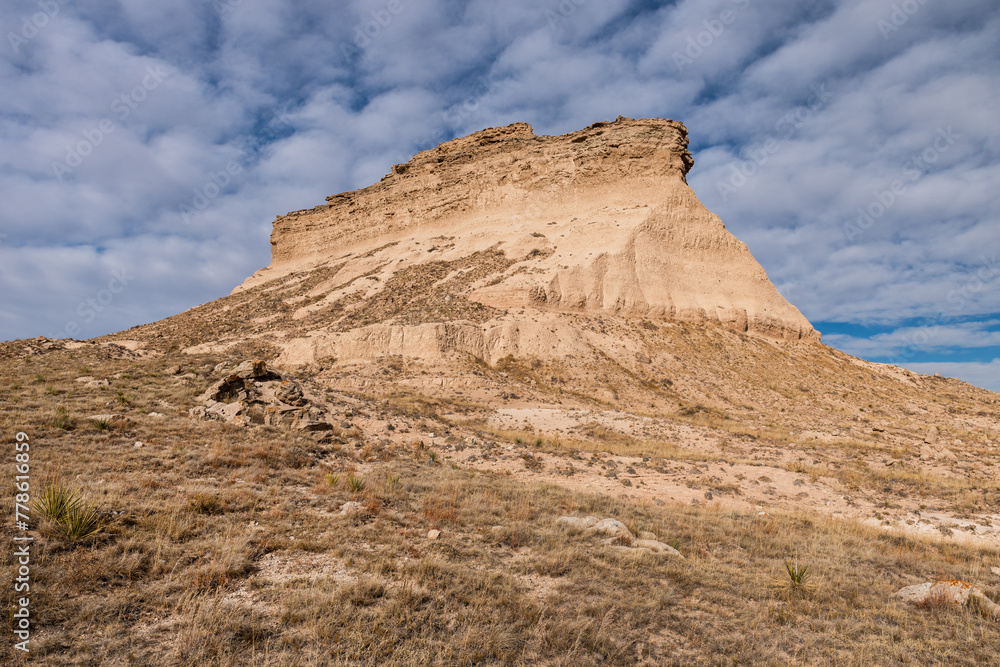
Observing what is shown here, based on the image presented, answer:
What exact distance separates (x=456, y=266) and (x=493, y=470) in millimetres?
25384

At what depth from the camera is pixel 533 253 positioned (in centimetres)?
3359

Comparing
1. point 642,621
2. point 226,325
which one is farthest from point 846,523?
point 226,325

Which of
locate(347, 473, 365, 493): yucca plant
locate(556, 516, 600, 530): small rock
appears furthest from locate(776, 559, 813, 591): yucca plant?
locate(347, 473, 365, 493): yucca plant

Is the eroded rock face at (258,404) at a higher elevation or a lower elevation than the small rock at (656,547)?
higher

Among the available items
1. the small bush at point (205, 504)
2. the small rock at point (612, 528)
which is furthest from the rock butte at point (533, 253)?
the small bush at point (205, 504)

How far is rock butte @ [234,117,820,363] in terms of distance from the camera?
88.4 feet

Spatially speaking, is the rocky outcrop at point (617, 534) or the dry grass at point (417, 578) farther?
the rocky outcrop at point (617, 534)

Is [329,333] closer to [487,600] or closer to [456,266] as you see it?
[456,266]

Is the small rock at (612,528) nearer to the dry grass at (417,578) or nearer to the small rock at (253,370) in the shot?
the dry grass at (417,578)

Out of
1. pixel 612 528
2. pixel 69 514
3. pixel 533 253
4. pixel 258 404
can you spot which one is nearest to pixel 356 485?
pixel 69 514

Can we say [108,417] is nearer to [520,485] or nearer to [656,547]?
[520,485]

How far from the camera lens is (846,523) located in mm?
8891

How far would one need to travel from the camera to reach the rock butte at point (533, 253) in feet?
88.4

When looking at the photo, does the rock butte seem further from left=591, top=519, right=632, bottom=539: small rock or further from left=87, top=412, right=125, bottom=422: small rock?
left=591, top=519, right=632, bottom=539: small rock
